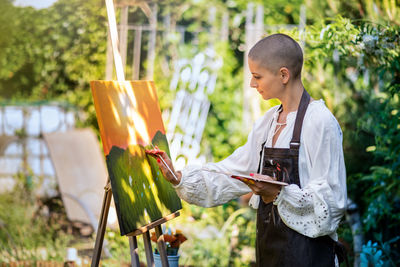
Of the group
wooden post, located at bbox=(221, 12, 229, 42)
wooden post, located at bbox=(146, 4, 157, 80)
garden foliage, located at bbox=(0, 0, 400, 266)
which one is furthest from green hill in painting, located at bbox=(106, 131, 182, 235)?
wooden post, located at bbox=(221, 12, 229, 42)

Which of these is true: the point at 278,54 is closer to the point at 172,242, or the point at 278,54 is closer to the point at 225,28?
the point at 172,242

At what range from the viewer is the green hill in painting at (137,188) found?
209 cm

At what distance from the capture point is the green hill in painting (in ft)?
6.86

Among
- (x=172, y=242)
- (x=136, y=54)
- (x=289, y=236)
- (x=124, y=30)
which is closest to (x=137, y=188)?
(x=172, y=242)

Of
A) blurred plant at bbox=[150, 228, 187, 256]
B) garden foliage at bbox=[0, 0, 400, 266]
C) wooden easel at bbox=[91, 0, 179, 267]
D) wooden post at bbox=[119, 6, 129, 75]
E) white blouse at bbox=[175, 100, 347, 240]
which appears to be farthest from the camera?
wooden post at bbox=[119, 6, 129, 75]

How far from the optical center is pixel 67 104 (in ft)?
19.7

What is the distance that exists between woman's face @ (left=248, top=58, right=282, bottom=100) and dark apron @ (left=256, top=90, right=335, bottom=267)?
10 centimetres

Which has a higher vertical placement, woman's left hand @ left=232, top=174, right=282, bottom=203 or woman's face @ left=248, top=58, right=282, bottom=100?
woman's face @ left=248, top=58, right=282, bottom=100

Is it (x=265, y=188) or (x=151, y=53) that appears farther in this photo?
(x=151, y=53)

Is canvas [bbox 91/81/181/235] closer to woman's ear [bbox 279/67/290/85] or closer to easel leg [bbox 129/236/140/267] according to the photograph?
easel leg [bbox 129/236/140/267]

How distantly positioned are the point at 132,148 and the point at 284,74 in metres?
0.72

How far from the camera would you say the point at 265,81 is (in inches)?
74.7

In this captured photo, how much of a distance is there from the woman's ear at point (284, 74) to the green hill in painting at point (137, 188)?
713 millimetres

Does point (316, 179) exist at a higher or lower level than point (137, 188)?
higher
